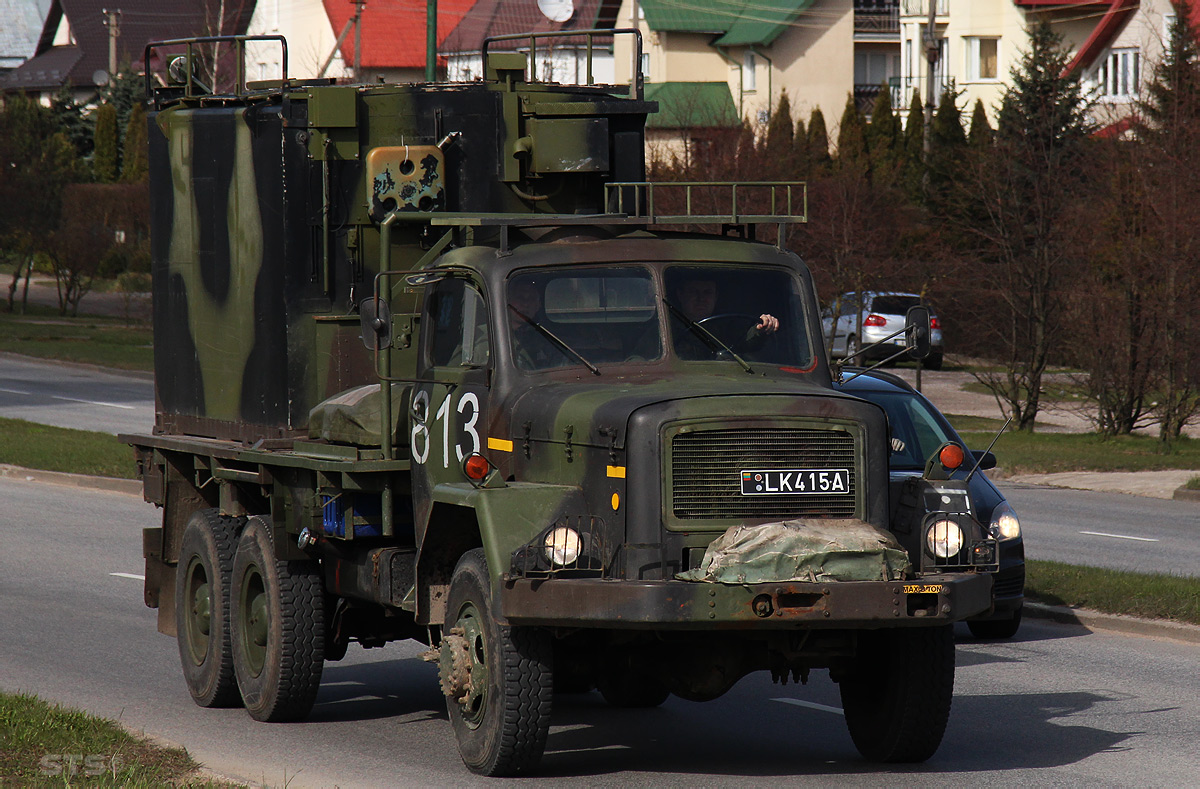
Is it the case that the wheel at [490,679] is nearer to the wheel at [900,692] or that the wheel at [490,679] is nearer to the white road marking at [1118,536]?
the wheel at [900,692]

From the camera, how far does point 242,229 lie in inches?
409

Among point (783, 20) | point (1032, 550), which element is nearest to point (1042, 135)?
point (1032, 550)

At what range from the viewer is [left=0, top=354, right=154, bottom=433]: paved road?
2923 centimetres

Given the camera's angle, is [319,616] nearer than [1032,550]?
Yes

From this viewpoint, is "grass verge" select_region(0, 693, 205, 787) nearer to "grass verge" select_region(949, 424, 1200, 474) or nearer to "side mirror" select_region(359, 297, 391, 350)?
"side mirror" select_region(359, 297, 391, 350)

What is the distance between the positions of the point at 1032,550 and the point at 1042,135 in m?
14.8

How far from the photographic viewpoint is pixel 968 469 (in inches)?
498

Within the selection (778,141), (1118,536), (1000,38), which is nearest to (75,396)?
(778,141)

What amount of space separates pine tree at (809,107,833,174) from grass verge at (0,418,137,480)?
716 inches

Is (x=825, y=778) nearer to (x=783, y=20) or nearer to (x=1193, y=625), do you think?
(x=1193, y=625)

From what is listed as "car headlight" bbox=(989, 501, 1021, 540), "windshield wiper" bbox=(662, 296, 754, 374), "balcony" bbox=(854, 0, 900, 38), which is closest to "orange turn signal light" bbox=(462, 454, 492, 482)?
"windshield wiper" bbox=(662, 296, 754, 374)

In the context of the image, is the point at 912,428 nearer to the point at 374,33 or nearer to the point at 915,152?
the point at 915,152

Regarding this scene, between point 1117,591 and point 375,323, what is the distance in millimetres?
7295

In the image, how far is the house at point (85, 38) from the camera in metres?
93.0
